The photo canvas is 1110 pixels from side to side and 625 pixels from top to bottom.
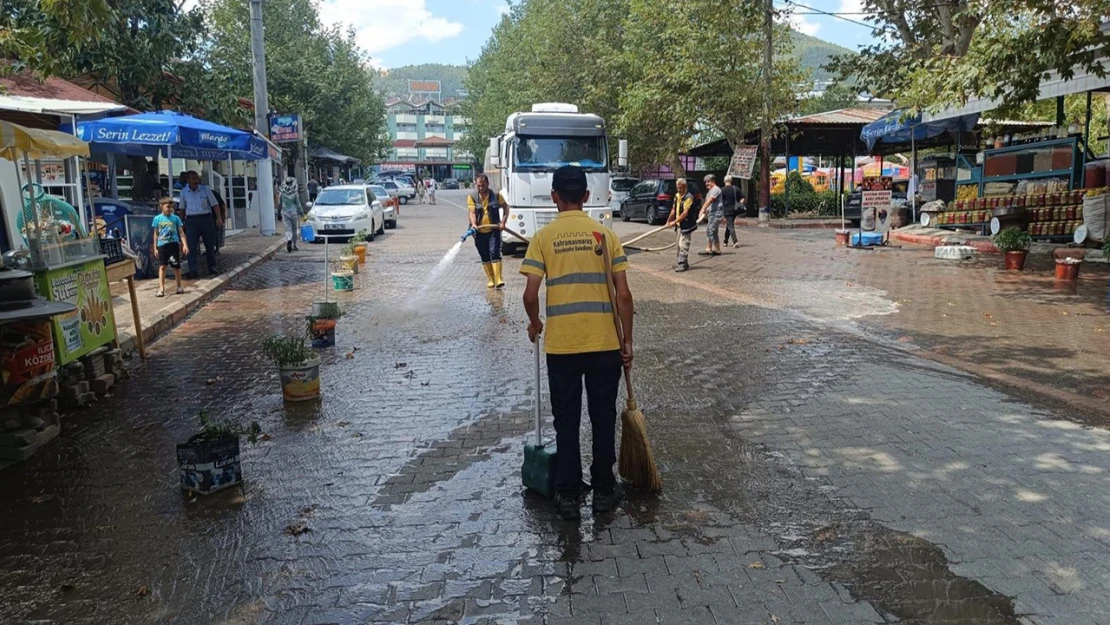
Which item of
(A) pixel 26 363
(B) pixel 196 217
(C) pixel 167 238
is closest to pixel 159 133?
(B) pixel 196 217

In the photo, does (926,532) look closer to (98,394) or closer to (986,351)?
(986,351)

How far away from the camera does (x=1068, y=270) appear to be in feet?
40.6

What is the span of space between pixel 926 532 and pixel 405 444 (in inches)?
130

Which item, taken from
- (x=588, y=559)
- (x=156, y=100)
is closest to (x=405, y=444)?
(x=588, y=559)

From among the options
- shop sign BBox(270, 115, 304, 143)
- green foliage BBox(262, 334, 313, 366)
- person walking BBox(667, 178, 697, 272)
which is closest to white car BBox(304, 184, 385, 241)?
shop sign BBox(270, 115, 304, 143)

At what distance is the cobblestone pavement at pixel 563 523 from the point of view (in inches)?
142

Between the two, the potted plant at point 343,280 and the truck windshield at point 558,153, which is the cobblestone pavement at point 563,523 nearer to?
the potted plant at point 343,280

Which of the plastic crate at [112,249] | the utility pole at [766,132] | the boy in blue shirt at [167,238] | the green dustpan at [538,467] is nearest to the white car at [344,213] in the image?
the boy in blue shirt at [167,238]

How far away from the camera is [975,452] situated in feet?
17.3

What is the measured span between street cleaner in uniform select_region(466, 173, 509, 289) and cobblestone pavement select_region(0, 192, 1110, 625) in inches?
187

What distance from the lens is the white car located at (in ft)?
73.0

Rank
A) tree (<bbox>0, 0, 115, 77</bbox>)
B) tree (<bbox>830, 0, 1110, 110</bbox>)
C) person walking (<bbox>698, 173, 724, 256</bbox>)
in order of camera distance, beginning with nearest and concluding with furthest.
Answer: tree (<bbox>0, 0, 115, 77</bbox>) < tree (<bbox>830, 0, 1110, 110</bbox>) < person walking (<bbox>698, 173, 724, 256</bbox>)

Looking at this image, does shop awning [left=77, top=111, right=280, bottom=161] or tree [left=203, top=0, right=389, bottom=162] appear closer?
shop awning [left=77, top=111, right=280, bottom=161]

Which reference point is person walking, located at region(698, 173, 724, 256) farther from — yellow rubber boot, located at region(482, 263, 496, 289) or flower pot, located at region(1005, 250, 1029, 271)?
flower pot, located at region(1005, 250, 1029, 271)
